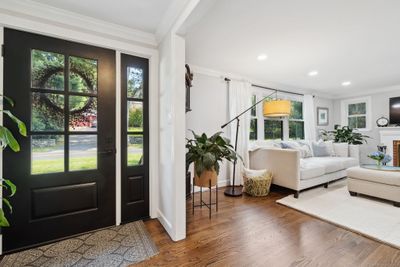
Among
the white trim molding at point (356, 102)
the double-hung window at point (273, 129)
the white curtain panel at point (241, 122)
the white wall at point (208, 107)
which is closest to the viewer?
Result: the white wall at point (208, 107)

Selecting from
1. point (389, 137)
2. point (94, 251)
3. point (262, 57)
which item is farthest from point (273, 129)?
point (94, 251)

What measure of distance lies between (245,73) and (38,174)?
3488 mm

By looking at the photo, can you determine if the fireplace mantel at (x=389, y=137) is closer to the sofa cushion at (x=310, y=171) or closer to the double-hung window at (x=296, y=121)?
the double-hung window at (x=296, y=121)

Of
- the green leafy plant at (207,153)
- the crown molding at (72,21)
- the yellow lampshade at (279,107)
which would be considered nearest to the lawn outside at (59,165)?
the green leafy plant at (207,153)

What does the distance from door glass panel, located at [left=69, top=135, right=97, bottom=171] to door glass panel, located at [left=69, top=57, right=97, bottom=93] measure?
0.51 m

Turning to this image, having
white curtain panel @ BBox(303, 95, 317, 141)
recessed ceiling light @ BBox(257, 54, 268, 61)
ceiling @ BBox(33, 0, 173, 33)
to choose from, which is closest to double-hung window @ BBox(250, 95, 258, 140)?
recessed ceiling light @ BBox(257, 54, 268, 61)

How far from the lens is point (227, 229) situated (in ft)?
6.65

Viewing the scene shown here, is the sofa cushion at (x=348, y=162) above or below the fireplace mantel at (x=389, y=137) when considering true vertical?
below

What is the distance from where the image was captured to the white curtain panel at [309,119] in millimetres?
4965

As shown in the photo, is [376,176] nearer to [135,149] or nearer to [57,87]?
[135,149]

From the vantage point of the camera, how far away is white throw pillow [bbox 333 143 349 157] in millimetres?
4302

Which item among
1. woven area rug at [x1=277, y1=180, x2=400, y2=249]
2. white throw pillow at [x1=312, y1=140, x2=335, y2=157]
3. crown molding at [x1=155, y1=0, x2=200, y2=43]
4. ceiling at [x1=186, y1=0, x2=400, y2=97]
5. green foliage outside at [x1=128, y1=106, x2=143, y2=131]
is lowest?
woven area rug at [x1=277, y1=180, x2=400, y2=249]

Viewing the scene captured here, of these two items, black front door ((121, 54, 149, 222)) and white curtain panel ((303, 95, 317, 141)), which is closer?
black front door ((121, 54, 149, 222))

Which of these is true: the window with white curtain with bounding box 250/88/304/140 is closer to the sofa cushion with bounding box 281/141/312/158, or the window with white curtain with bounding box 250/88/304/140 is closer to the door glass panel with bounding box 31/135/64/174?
the sofa cushion with bounding box 281/141/312/158
